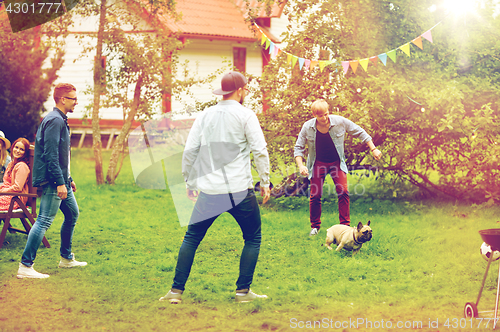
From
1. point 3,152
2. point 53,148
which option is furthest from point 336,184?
point 3,152

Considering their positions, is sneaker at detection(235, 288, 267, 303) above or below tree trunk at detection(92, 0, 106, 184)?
below

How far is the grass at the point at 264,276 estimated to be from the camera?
14.7 feet

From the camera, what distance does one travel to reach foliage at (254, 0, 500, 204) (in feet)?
28.8

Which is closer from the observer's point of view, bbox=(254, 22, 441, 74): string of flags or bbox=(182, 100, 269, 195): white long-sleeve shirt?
bbox=(182, 100, 269, 195): white long-sleeve shirt

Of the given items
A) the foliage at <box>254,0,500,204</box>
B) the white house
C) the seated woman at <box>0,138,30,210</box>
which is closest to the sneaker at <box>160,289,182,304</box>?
the seated woman at <box>0,138,30,210</box>

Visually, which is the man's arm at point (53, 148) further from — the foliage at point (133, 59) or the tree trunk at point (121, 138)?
the tree trunk at point (121, 138)

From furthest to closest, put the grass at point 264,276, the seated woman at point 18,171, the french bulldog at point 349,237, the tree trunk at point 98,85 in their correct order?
the tree trunk at point 98,85 < the seated woman at point 18,171 < the french bulldog at point 349,237 < the grass at point 264,276

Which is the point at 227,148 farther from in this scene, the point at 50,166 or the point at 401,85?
the point at 401,85

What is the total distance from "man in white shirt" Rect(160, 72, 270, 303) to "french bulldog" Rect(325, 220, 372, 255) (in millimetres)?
1872

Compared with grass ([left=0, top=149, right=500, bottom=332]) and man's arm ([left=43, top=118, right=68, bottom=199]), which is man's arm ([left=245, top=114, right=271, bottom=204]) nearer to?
grass ([left=0, top=149, right=500, bottom=332])

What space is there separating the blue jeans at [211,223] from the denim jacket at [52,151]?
5.27ft

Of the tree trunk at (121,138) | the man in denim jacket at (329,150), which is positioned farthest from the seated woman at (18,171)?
the tree trunk at (121,138)

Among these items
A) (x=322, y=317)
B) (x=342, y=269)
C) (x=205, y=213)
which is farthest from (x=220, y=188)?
(x=342, y=269)

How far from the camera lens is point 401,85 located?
869cm
